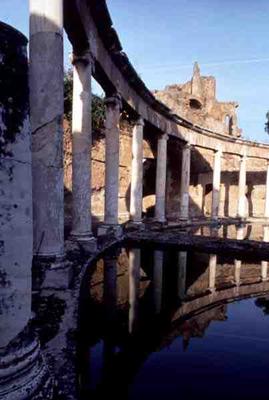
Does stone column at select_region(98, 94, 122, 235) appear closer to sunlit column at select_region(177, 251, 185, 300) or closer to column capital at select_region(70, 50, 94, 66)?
sunlit column at select_region(177, 251, 185, 300)

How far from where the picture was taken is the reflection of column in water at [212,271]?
652cm

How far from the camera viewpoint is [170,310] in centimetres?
513

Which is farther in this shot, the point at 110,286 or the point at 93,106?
the point at 93,106

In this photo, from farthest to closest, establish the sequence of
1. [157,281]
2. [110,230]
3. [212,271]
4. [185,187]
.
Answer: [185,187]
[110,230]
[212,271]
[157,281]

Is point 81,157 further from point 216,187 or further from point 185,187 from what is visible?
point 216,187

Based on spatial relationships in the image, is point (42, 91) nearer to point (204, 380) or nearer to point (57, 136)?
point (57, 136)

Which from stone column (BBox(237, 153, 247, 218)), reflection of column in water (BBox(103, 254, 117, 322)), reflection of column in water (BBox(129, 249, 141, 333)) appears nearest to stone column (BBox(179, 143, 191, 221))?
stone column (BBox(237, 153, 247, 218))

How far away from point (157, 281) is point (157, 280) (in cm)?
7

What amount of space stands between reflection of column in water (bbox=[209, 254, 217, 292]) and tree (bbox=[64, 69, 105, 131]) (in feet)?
36.1

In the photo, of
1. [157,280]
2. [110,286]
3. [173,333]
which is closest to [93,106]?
[157,280]

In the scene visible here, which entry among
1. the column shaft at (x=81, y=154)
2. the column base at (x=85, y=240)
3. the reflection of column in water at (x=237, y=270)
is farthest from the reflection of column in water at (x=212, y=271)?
the column shaft at (x=81, y=154)

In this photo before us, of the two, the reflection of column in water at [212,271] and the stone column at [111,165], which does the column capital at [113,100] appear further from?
the reflection of column in water at [212,271]

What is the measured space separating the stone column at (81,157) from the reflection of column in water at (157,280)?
63.6 inches

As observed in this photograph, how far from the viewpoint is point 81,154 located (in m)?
7.86
